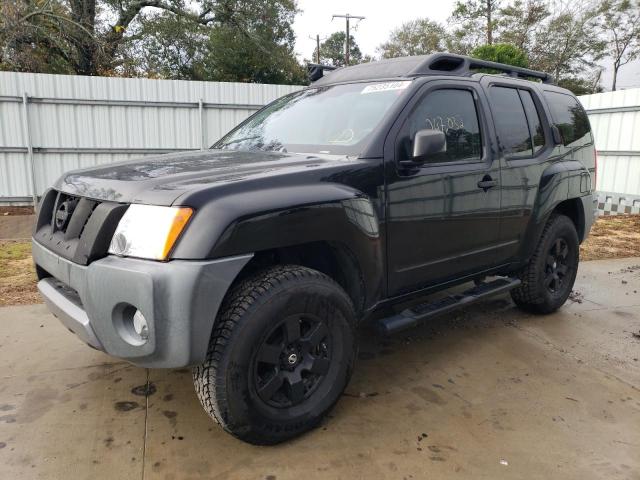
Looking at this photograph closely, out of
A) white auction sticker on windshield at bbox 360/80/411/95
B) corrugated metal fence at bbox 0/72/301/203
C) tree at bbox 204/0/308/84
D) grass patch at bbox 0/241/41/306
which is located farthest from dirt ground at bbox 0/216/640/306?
tree at bbox 204/0/308/84

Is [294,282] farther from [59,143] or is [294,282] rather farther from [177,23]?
[177,23]

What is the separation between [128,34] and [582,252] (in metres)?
19.7

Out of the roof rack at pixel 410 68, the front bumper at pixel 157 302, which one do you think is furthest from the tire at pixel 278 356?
the roof rack at pixel 410 68

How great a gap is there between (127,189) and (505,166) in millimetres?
2561

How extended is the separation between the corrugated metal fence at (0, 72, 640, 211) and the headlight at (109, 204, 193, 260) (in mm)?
7600

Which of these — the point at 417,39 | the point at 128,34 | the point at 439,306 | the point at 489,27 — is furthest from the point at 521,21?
the point at 439,306

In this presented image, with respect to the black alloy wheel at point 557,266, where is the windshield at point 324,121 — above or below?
above

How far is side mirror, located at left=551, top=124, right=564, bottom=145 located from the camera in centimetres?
412

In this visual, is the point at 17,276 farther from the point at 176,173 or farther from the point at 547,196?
the point at 547,196

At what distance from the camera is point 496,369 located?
3.34 m

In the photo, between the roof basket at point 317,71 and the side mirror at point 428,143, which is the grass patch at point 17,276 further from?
the side mirror at point 428,143

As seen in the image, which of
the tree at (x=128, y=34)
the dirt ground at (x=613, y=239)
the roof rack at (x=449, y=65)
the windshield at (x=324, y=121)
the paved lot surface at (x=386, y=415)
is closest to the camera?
the paved lot surface at (x=386, y=415)

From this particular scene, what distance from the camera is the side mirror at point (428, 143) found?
271cm

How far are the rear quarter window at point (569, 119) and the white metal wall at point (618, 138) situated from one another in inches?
239
